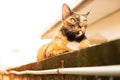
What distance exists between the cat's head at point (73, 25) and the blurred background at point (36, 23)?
1474mm

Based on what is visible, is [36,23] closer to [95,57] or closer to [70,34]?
[70,34]

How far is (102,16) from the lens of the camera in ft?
13.5

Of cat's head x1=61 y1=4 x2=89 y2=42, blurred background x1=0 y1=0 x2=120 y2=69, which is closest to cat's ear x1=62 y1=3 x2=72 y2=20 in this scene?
cat's head x1=61 y1=4 x2=89 y2=42

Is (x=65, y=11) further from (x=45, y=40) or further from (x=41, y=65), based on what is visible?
(x=45, y=40)

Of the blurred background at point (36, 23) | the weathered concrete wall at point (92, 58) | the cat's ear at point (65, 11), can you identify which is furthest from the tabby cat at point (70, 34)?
the blurred background at point (36, 23)

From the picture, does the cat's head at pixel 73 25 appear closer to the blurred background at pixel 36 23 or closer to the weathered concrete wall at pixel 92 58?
the weathered concrete wall at pixel 92 58

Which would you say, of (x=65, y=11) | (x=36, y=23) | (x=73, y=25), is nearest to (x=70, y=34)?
(x=73, y=25)

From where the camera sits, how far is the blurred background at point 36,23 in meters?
3.50

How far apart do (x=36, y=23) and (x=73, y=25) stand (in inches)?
117

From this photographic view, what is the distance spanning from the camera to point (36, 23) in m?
4.52

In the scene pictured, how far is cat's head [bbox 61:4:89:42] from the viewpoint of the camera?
1612 mm

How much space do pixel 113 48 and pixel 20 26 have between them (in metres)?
4.17

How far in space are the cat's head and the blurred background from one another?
1.47 m

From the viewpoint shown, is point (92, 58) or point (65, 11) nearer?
point (92, 58)
